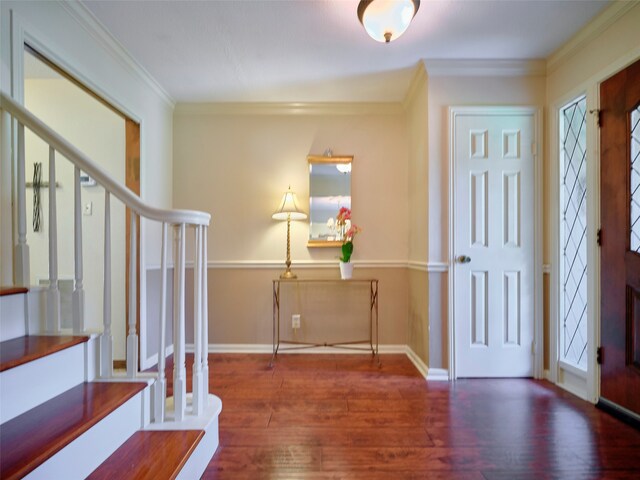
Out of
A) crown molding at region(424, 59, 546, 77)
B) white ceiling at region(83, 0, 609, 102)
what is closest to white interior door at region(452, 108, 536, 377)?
crown molding at region(424, 59, 546, 77)

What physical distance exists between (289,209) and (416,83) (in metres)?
1.54

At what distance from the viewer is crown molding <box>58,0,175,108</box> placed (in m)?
1.87

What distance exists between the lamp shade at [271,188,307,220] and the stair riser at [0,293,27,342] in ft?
6.34

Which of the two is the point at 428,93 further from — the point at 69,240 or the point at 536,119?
the point at 69,240

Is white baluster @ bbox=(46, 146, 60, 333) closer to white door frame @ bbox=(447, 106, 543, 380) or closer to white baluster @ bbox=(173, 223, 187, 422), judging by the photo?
white baluster @ bbox=(173, 223, 187, 422)

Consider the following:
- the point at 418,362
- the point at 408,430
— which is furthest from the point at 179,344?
the point at 418,362

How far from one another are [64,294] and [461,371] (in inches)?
126

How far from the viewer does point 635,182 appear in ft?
5.97

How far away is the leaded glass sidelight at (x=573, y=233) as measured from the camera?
2217mm

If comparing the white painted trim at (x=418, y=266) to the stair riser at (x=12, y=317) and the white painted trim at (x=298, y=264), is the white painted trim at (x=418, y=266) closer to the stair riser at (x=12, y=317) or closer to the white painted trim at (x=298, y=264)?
the white painted trim at (x=298, y=264)

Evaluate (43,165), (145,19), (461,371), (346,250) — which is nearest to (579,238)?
(461,371)

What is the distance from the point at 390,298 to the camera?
3078mm

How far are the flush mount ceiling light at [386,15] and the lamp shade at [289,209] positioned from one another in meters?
1.52

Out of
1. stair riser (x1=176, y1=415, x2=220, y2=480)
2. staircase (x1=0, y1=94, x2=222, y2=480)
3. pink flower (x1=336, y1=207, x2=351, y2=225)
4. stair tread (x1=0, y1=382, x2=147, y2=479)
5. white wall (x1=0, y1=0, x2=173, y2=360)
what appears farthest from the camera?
pink flower (x1=336, y1=207, x2=351, y2=225)
